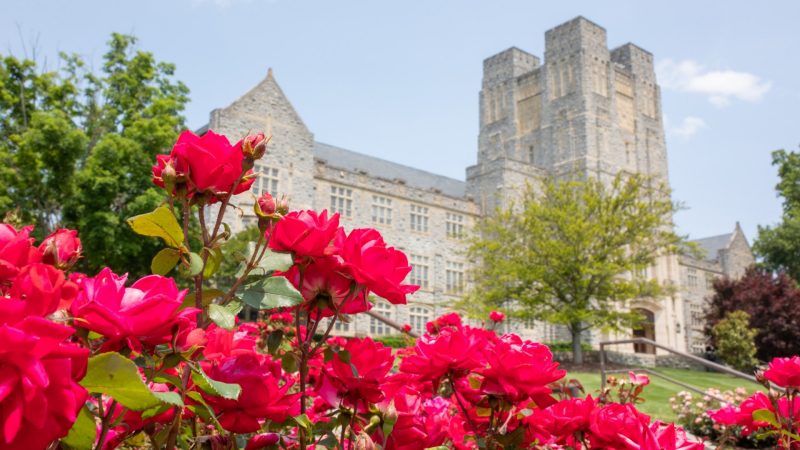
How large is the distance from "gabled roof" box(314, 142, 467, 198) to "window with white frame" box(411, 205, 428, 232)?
1.60 metres

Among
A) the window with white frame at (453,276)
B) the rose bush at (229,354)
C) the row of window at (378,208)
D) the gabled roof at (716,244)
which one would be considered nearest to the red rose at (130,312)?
the rose bush at (229,354)

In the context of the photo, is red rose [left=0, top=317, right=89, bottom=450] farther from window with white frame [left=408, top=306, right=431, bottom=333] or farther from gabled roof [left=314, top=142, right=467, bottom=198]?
gabled roof [left=314, top=142, right=467, bottom=198]

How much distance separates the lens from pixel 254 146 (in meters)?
1.37

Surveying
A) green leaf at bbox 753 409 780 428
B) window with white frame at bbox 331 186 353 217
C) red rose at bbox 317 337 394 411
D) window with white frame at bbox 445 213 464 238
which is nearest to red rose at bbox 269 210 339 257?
red rose at bbox 317 337 394 411

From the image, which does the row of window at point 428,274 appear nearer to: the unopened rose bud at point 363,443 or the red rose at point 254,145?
the red rose at point 254,145

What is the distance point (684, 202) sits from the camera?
1028 inches

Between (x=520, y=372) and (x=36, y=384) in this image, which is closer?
(x=36, y=384)

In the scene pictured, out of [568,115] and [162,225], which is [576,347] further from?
[162,225]

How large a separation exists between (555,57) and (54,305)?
141 ft

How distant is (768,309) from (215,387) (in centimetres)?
3427

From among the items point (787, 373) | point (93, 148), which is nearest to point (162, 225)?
point (787, 373)

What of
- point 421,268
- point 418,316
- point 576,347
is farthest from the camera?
point 421,268

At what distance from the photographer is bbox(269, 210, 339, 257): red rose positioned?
1.26 metres

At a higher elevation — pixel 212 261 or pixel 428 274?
pixel 428 274
